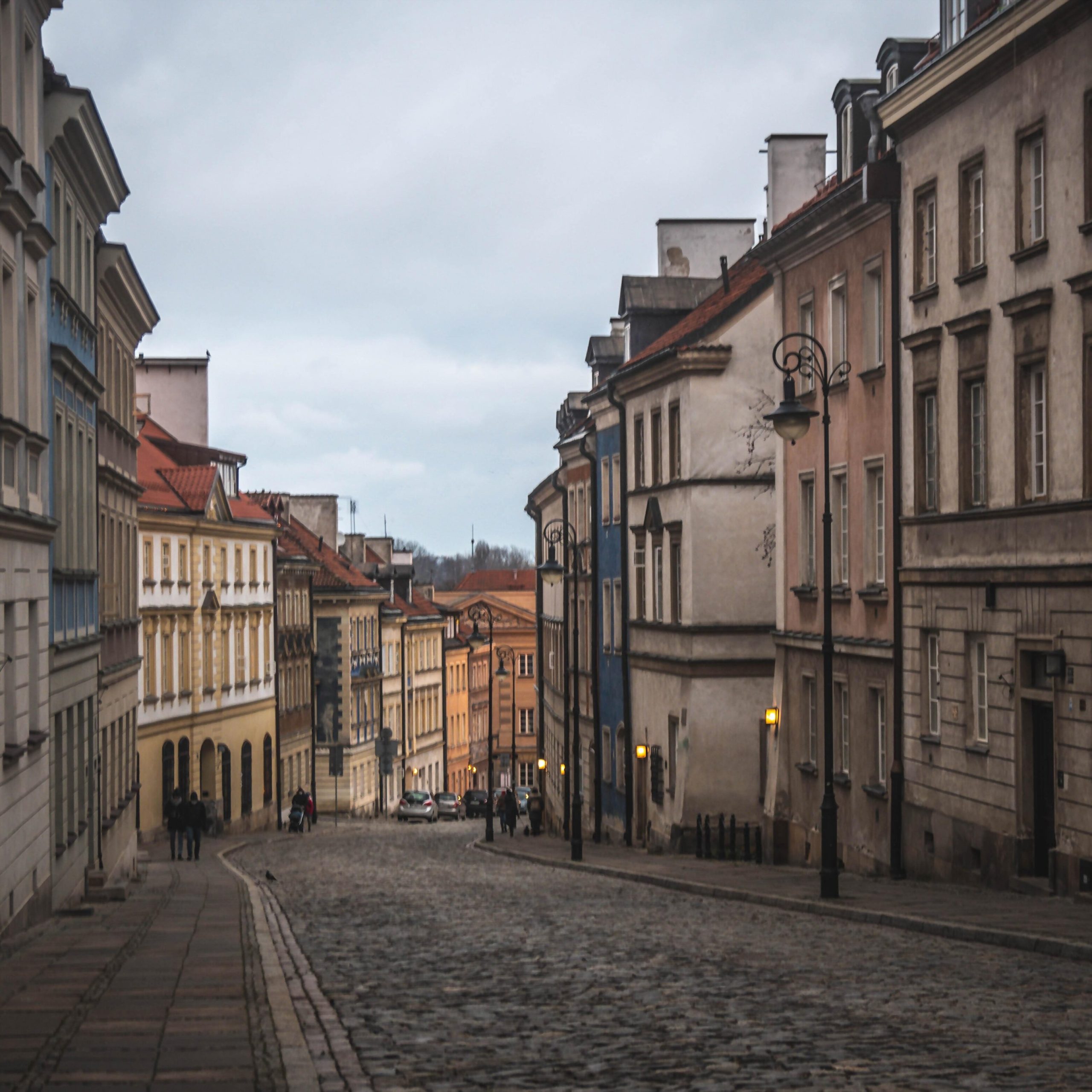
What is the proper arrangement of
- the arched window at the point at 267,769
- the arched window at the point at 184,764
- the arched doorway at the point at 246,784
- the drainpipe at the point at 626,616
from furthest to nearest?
the arched window at the point at 267,769 < the arched doorway at the point at 246,784 < the arched window at the point at 184,764 < the drainpipe at the point at 626,616

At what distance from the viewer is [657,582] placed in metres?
43.3

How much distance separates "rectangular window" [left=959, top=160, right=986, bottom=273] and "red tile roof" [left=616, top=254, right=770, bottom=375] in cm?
1259

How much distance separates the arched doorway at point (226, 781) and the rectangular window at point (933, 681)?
41.4 meters

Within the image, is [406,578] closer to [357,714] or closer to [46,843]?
[357,714]

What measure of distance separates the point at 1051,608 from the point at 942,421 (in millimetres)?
4590

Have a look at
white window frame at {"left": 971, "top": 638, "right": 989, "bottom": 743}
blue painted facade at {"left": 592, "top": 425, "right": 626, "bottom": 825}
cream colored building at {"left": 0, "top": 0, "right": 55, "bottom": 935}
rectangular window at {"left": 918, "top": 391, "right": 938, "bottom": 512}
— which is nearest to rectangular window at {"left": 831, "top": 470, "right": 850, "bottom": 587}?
rectangular window at {"left": 918, "top": 391, "right": 938, "bottom": 512}

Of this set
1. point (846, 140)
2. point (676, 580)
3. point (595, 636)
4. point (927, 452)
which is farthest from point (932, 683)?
point (595, 636)

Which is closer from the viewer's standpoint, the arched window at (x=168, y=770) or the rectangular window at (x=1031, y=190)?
the rectangular window at (x=1031, y=190)

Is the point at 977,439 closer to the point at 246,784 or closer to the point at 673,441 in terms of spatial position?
the point at 673,441

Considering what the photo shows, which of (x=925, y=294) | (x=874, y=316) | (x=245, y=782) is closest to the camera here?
(x=925, y=294)

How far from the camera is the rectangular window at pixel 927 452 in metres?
26.5

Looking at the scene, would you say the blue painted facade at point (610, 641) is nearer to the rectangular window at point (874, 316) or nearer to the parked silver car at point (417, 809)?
the rectangular window at point (874, 316)

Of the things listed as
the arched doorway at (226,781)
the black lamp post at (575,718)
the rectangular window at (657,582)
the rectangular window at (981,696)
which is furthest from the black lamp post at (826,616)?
the arched doorway at (226,781)

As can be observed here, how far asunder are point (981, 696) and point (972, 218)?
20.9 ft
